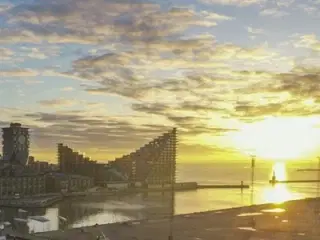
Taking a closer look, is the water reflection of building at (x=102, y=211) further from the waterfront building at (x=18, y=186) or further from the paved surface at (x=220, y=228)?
the paved surface at (x=220, y=228)

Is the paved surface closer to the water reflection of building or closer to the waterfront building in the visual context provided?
the water reflection of building

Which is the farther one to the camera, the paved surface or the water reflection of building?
the water reflection of building

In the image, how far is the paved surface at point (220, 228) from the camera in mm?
68606

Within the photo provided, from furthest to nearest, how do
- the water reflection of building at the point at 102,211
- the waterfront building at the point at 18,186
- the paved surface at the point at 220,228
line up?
the waterfront building at the point at 18,186
the water reflection of building at the point at 102,211
the paved surface at the point at 220,228

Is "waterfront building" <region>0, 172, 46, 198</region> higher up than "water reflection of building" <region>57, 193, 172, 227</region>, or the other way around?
"waterfront building" <region>0, 172, 46, 198</region>

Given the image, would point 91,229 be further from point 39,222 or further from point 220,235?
point 39,222

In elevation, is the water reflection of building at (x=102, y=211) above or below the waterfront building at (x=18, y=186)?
below

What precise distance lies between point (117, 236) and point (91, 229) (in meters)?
5.52

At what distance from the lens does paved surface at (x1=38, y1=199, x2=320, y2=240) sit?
68.6 meters

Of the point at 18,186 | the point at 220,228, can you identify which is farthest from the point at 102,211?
the point at 220,228

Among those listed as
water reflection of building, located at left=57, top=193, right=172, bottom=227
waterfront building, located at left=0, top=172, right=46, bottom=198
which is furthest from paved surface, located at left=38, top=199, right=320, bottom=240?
waterfront building, located at left=0, top=172, right=46, bottom=198

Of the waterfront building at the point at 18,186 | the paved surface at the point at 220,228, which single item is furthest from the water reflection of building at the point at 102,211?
the paved surface at the point at 220,228

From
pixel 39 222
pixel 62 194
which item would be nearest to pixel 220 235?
pixel 39 222

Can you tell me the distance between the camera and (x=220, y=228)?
79.0 meters
